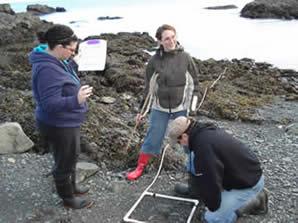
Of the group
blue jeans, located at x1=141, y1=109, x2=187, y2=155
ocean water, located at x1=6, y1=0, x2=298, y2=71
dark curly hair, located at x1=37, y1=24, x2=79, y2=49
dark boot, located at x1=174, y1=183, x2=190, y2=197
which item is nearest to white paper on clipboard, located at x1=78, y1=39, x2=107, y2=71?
Answer: dark curly hair, located at x1=37, y1=24, x2=79, y2=49

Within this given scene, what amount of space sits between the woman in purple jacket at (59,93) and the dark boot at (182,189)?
1.17 metres

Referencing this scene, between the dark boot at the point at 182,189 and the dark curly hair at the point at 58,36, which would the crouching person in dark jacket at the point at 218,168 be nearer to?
the dark boot at the point at 182,189

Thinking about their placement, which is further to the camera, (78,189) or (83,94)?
(78,189)

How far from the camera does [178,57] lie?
4602 millimetres

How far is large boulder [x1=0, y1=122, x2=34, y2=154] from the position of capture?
5578 mm

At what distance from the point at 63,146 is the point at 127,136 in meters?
2.26

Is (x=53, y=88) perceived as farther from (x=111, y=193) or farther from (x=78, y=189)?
(x=111, y=193)

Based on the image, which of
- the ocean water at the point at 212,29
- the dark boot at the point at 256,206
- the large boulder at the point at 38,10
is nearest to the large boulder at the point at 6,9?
the ocean water at the point at 212,29

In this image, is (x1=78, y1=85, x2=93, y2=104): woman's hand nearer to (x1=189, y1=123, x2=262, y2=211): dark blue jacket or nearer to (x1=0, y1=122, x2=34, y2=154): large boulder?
(x1=189, y1=123, x2=262, y2=211): dark blue jacket

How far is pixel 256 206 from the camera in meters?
4.13

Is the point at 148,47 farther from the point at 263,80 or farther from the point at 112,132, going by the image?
the point at 112,132

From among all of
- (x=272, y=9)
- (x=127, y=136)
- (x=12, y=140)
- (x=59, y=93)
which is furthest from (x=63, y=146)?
(x=272, y=9)

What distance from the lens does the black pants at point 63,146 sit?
12.5 ft

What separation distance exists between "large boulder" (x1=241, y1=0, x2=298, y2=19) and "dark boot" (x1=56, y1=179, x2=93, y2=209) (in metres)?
21.4
